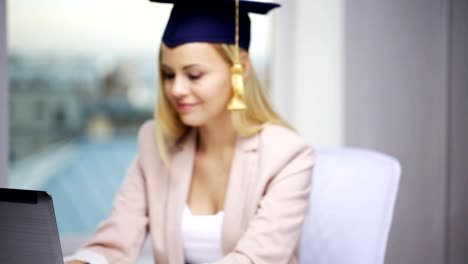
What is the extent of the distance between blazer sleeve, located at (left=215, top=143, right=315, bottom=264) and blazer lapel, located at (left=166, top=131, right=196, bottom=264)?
18 cm

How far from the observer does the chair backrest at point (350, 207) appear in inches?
64.6

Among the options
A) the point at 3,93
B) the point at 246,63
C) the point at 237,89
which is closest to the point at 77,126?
the point at 3,93

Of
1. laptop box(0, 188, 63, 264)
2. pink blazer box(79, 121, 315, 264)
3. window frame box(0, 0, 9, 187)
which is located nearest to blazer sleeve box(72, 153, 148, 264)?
pink blazer box(79, 121, 315, 264)

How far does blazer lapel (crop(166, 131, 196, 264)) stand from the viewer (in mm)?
1609

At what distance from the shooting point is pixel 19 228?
0.88m

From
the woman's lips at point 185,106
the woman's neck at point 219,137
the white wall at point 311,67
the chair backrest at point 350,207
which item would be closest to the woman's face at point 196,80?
the woman's lips at point 185,106

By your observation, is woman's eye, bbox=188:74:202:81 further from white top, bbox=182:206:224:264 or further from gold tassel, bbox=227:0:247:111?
white top, bbox=182:206:224:264

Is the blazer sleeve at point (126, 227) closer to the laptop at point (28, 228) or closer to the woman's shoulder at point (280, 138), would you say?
the woman's shoulder at point (280, 138)

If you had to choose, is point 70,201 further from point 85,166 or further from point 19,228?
point 19,228

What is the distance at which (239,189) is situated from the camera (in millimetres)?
1608

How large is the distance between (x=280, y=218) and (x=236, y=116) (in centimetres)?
27

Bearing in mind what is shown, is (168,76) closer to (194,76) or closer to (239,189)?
(194,76)

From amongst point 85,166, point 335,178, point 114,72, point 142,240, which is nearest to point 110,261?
point 142,240

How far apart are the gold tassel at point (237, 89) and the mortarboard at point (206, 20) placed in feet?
0.30
